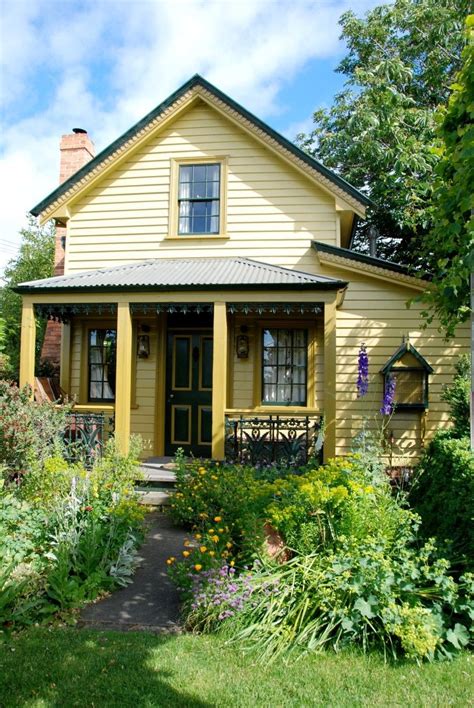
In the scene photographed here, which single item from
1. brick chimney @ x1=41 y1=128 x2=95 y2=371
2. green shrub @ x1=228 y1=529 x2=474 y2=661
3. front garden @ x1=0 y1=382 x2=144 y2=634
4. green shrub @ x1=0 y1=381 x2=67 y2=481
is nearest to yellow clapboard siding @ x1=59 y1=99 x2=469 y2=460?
brick chimney @ x1=41 y1=128 x2=95 y2=371

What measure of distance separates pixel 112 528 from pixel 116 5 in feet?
28.6

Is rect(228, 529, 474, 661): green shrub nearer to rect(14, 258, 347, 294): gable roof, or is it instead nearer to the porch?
the porch

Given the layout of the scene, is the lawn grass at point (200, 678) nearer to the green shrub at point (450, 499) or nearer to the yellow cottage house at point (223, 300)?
the green shrub at point (450, 499)

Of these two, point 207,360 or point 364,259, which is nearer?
point 364,259

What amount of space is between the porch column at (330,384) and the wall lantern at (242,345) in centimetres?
197

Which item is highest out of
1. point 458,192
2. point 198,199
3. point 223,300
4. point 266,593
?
point 198,199

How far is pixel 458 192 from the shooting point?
512 centimetres

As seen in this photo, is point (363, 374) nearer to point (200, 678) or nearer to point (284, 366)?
point (284, 366)

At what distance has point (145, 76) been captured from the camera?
35.1 feet

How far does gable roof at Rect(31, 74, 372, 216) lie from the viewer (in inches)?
400

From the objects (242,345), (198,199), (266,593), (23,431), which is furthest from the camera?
(198,199)

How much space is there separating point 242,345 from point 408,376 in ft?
10.4

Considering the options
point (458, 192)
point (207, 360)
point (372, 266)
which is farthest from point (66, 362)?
point (458, 192)

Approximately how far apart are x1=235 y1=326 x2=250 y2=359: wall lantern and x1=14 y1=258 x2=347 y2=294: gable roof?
1321mm
